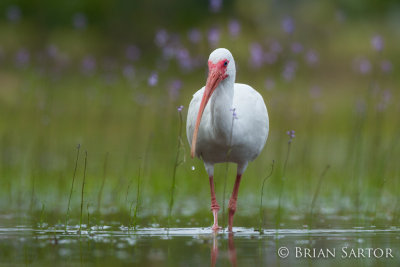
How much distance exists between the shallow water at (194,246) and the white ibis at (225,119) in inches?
31.3

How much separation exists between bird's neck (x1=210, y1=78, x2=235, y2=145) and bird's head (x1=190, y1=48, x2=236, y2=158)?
0.20 feet

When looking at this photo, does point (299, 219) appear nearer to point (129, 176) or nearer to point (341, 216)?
point (341, 216)

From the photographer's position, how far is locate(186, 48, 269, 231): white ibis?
308 inches

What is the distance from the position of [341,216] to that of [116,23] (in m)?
24.0

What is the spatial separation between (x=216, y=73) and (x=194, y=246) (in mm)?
1844

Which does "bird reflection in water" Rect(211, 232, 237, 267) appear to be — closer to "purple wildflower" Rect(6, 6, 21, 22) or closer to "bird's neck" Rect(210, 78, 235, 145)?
"bird's neck" Rect(210, 78, 235, 145)

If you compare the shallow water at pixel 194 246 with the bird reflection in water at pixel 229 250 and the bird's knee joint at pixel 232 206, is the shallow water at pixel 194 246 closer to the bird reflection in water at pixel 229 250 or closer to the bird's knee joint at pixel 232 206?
the bird reflection in water at pixel 229 250

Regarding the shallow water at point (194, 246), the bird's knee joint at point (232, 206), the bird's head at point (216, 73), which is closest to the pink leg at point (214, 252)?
the shallow water at point (194, 246)

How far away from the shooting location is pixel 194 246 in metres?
6.63

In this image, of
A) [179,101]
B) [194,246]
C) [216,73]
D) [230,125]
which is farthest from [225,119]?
[179,101]

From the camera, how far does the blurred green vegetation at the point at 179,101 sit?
10.2 m

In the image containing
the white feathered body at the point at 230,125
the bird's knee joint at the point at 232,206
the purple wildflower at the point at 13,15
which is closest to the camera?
the white feathered body at the point at 230,125

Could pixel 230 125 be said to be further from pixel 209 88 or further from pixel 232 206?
pixel 232 206

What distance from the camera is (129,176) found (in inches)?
483
